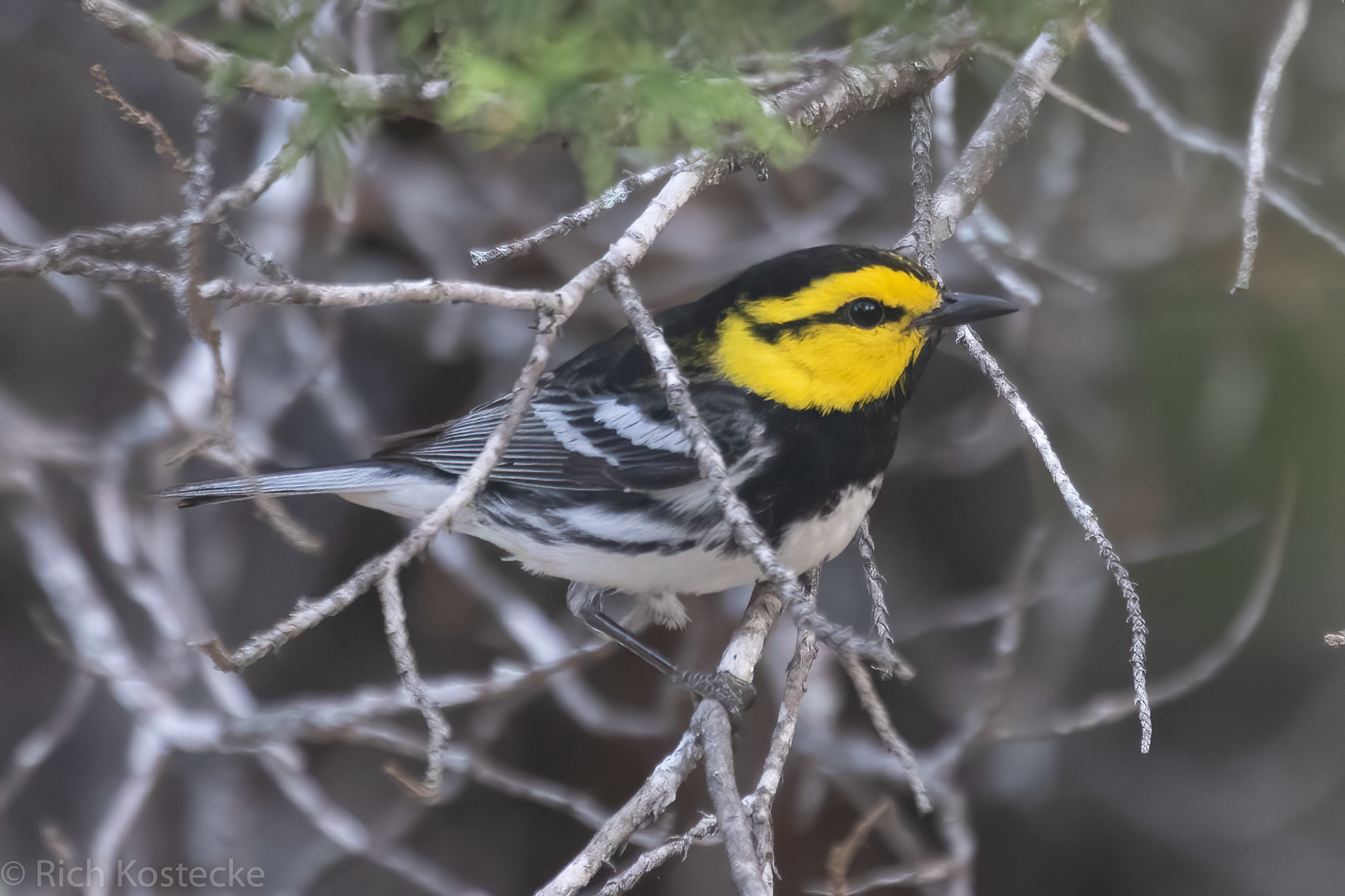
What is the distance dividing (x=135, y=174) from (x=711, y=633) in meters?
3.25

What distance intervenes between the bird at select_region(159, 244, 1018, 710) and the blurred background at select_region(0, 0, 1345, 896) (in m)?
1.12

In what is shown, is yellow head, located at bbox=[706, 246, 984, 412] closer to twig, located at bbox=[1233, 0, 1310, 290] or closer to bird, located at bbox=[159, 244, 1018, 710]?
bird, located at bbox=[159, 244, 1018, 710]

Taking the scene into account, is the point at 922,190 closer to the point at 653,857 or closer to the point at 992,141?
the point at 992,141

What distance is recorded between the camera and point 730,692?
2.46m

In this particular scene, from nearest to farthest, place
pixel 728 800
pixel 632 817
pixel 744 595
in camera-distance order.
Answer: pixel 728 800 < pixel 632 817 < pixel 744 595

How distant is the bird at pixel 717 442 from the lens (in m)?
2.74

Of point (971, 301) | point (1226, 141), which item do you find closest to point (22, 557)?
point (971, 301)

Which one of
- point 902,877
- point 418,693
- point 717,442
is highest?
point 418,693

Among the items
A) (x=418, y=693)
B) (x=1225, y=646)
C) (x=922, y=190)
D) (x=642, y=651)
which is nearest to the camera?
(x=418, y=693)

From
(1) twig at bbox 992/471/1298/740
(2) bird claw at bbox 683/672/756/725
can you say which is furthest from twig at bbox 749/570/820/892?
(1) twig at bbox 992/471/1298/740

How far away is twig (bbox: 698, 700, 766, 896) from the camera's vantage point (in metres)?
1.71

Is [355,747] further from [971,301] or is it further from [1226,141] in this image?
[1226,141]

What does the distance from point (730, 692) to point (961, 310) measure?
1.14 meters

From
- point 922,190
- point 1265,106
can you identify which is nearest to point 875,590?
point 922,190
